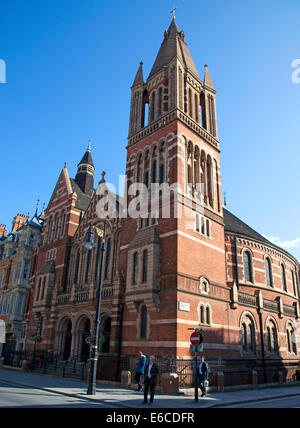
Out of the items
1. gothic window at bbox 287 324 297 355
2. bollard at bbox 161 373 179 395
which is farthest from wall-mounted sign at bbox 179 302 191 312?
gothic window at bbox 287 324 297 355

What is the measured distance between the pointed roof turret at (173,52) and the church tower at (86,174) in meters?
16.5

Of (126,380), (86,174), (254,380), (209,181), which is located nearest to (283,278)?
(209,181)

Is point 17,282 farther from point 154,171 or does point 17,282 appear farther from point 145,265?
point 154,171

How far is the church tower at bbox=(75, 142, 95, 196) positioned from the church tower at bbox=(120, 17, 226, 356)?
1390 cm

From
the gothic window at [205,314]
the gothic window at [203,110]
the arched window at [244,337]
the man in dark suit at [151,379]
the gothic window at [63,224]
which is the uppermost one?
the gothic window at [203,110]

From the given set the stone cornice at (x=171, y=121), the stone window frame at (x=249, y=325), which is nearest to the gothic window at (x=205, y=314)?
the stone window frame at (x=249, y=325)

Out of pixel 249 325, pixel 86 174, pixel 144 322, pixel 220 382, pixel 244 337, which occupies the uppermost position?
pixel 86 174

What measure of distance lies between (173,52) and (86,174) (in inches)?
764

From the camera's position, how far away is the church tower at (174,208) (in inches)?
802

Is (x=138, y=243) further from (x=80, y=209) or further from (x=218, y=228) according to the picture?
(x=80, y=209)

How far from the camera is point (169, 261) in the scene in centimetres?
2105

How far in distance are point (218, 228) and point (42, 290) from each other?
58.2 feet

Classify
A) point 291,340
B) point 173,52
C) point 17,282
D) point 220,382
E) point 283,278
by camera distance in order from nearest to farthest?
point 220,382 < point 173,52 < point 291,340 < point 283,278 < point 17,282

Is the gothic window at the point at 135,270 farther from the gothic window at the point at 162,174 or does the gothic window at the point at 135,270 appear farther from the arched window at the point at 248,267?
the arched window at the point at 248,267
